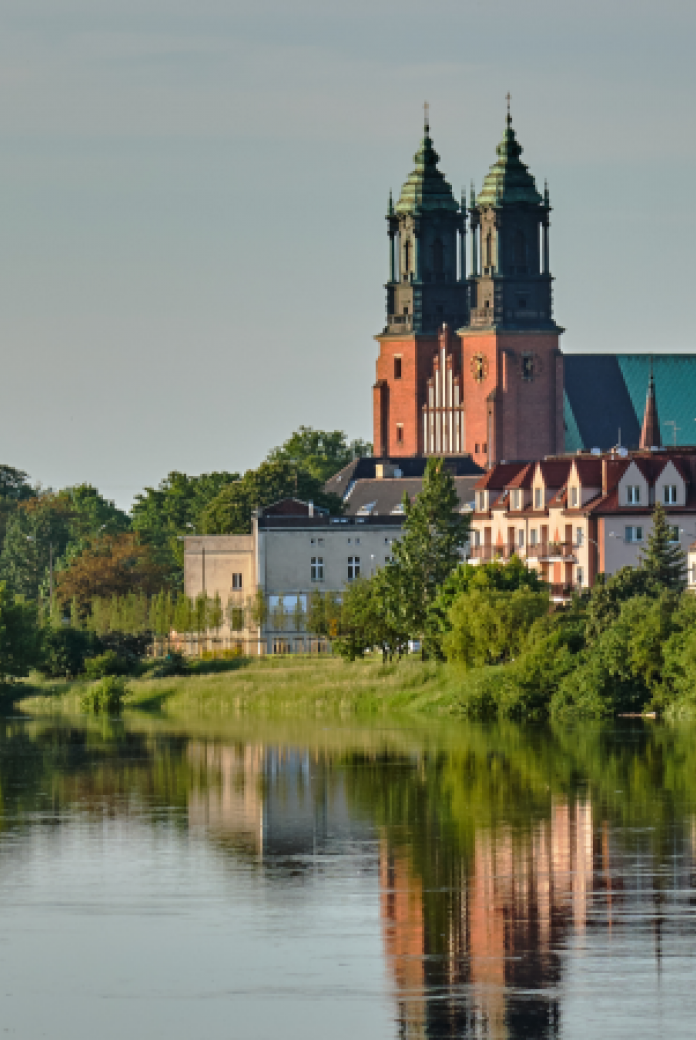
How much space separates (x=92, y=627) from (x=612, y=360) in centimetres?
7396

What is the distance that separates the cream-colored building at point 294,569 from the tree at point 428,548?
2860 centimetres

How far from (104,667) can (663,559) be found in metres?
32.1

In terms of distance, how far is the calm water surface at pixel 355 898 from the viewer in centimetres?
3055

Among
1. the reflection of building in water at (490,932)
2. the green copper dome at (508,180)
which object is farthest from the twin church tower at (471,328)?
A: the reflection of building in water at (490,932)

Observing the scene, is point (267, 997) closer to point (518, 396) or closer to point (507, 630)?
point (507, 630)

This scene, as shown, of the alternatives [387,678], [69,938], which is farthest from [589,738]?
[69,938]

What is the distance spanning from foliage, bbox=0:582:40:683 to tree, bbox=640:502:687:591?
31.9 m

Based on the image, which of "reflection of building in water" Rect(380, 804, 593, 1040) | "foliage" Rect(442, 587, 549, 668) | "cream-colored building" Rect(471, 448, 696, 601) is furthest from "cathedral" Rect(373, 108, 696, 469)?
"reflection of building in water" Rect(380, 804, 593, 1040)

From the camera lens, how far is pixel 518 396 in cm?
18600

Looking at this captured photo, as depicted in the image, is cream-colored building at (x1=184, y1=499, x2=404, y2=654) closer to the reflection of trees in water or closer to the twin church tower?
the twin church tower

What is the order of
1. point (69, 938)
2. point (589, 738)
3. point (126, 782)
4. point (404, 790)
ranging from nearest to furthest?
1. point (69, 938)
2. point (404, 790)
3. point (126, 782)
4. point (589, 738)

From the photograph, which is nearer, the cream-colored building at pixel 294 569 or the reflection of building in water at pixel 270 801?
the reflection of building in water at pixel 270 801

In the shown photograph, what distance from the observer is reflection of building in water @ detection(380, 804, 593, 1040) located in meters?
29.9

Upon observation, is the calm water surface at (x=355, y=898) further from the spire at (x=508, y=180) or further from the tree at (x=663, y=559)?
the spire at (x=508, y=180)
